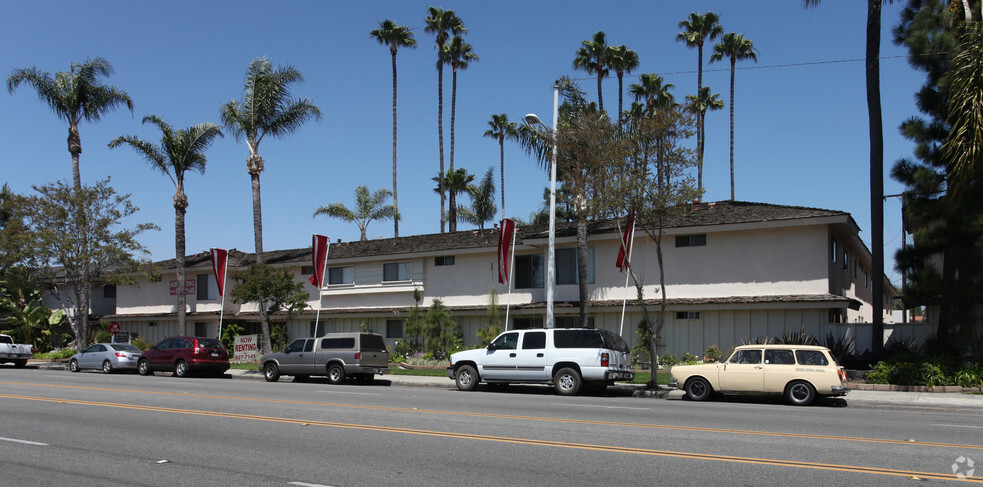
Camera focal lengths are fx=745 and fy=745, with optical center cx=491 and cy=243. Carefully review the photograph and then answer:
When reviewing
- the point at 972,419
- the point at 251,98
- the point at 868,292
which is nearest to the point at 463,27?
the point at 251,98

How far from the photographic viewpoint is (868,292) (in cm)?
3928

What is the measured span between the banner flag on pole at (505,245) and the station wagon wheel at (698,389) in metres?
12.0

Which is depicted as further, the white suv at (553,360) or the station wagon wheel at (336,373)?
the station wagon wheel at (336,373)

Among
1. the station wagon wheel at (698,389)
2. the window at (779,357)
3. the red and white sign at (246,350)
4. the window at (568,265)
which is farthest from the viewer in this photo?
the red and white sign at (246,350)

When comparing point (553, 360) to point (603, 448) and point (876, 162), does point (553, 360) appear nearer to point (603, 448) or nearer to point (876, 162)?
point (603, 448)

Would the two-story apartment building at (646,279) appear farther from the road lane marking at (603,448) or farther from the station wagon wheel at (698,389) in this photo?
the road lane marking at (603,448)

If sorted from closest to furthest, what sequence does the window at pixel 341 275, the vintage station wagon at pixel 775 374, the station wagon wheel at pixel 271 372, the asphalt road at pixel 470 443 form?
the asphalt road at pixel 470 443
the vintage station wagon at pixel 775 374
the station wagon wheel at pixel 271 372
the window at pixel 341 275

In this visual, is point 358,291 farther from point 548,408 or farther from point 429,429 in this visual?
point 429,429

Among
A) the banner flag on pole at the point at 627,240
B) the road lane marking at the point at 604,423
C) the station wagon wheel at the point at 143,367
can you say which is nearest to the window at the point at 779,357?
the banner flag on pole at the point at 627,240

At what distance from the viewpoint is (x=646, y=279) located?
29.0 meters

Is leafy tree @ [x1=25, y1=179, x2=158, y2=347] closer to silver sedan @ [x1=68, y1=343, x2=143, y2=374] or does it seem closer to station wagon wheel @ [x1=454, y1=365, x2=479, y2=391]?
silver sedan @ [x1=68, y1=343, x2=143, y2=374]

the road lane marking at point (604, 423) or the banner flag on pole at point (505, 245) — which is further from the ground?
the banner flag on pole at point (505, 245)

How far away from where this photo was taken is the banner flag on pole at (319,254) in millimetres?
34906

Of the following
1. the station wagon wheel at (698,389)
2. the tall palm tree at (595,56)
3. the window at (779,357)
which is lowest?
the station wagon wheel at (698,389)
